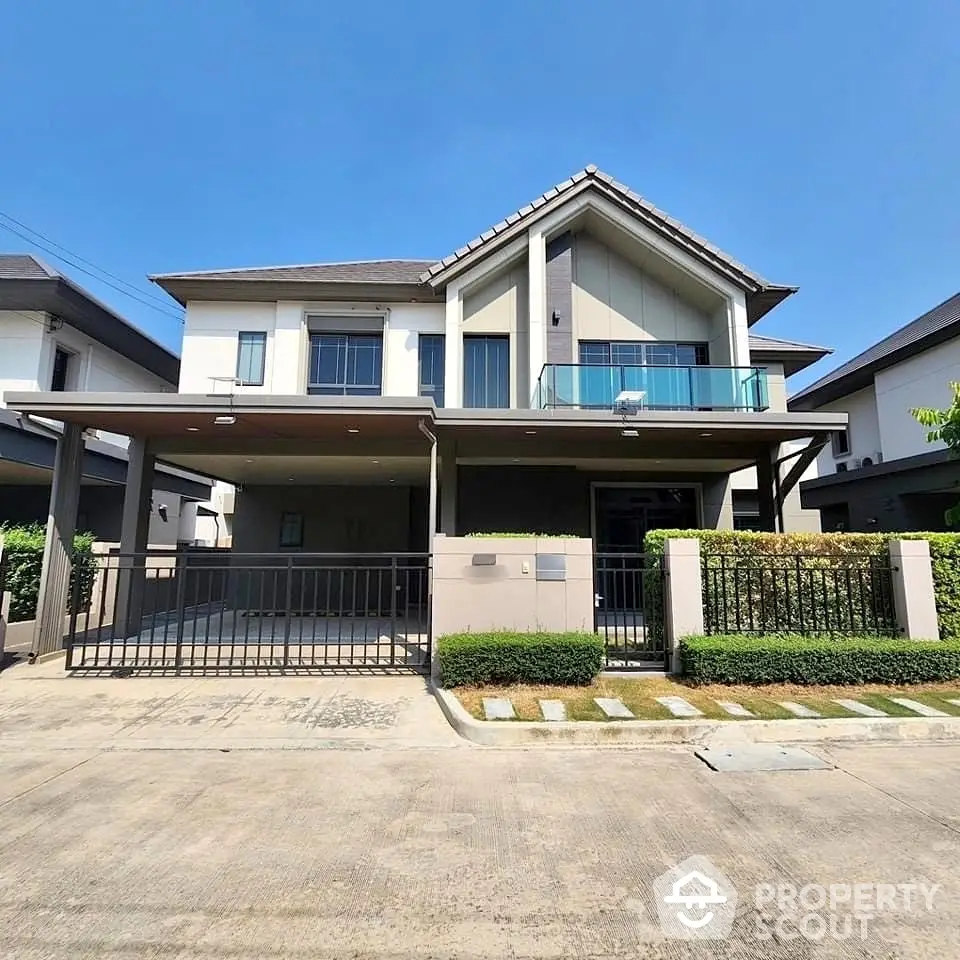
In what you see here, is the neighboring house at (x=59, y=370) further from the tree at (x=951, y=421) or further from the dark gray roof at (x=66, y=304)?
the tree at (x=951, y=421)

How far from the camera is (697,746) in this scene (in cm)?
569

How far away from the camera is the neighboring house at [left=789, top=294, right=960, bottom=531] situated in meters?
14.9

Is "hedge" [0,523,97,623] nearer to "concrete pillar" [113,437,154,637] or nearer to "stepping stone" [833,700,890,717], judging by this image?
"concrete pillar" [113,437,154,637]

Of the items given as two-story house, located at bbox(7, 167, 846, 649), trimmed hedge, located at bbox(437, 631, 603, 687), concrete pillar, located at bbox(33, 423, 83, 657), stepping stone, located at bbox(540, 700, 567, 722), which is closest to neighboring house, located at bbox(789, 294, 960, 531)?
two-story house, located at bbox(7, 167, 846, 649)

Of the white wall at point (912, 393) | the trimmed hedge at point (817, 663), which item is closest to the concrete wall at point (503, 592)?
the trimmed hedge at point (817, 663)

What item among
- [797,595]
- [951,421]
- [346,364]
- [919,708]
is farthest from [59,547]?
[951,421]

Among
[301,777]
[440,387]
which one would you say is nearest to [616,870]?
[301,777]

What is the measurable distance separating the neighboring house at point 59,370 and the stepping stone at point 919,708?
14.0 meters

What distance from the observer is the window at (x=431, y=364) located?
13.9 metres

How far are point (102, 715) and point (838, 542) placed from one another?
9866 mm

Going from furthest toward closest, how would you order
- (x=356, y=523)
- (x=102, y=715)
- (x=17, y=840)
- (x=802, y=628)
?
(x=356, y=523) < (x=802, y=628) < (x=102, y=715) < (x=17, y=840)

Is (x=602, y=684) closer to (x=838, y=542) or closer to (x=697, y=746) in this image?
(x=697, y=746)

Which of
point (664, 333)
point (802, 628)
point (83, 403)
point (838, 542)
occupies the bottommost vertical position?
point (802, 628)

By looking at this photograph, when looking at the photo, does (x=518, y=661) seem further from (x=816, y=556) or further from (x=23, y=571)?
(x=23, y=571)
